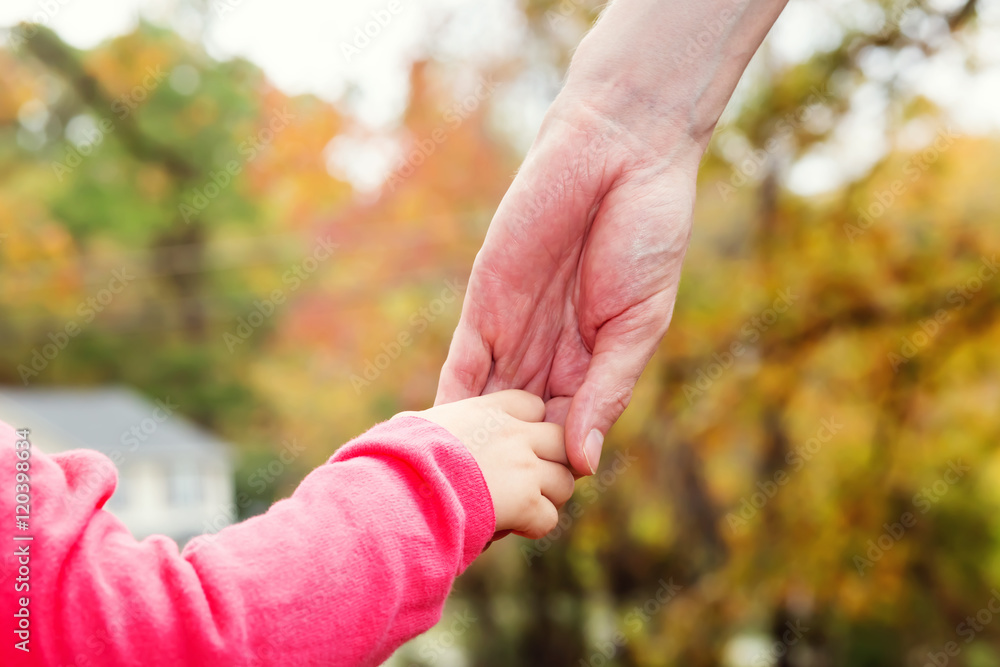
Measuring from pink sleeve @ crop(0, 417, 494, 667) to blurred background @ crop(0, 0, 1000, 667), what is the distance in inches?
77.0

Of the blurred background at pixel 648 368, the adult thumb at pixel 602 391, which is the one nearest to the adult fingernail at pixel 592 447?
the adult thumb at pixel 602 391

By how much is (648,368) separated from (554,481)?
92.4 inches

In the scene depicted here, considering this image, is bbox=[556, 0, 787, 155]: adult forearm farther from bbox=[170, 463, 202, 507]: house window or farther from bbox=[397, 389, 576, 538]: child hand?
bbox=[170, 463, 202, 507]: house window

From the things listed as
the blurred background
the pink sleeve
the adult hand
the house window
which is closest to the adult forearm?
the adult hand

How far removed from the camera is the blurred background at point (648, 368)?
99.3 inches

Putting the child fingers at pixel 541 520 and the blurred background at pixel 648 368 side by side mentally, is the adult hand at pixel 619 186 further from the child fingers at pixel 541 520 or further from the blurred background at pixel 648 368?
the blurred background at pixel 648 368

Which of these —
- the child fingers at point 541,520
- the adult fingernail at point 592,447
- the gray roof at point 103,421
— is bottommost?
the gray roof at point 103,421

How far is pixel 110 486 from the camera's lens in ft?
1.76

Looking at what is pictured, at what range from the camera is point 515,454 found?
2.29 feet

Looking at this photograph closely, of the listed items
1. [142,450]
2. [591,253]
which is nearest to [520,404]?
[591,253]

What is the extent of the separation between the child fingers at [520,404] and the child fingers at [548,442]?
19mm

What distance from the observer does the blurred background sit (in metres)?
2.52

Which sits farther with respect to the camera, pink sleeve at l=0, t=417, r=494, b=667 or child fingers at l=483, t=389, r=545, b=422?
child fingers at l=483, t=389, r=545, b=422

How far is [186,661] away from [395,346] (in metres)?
3.50
